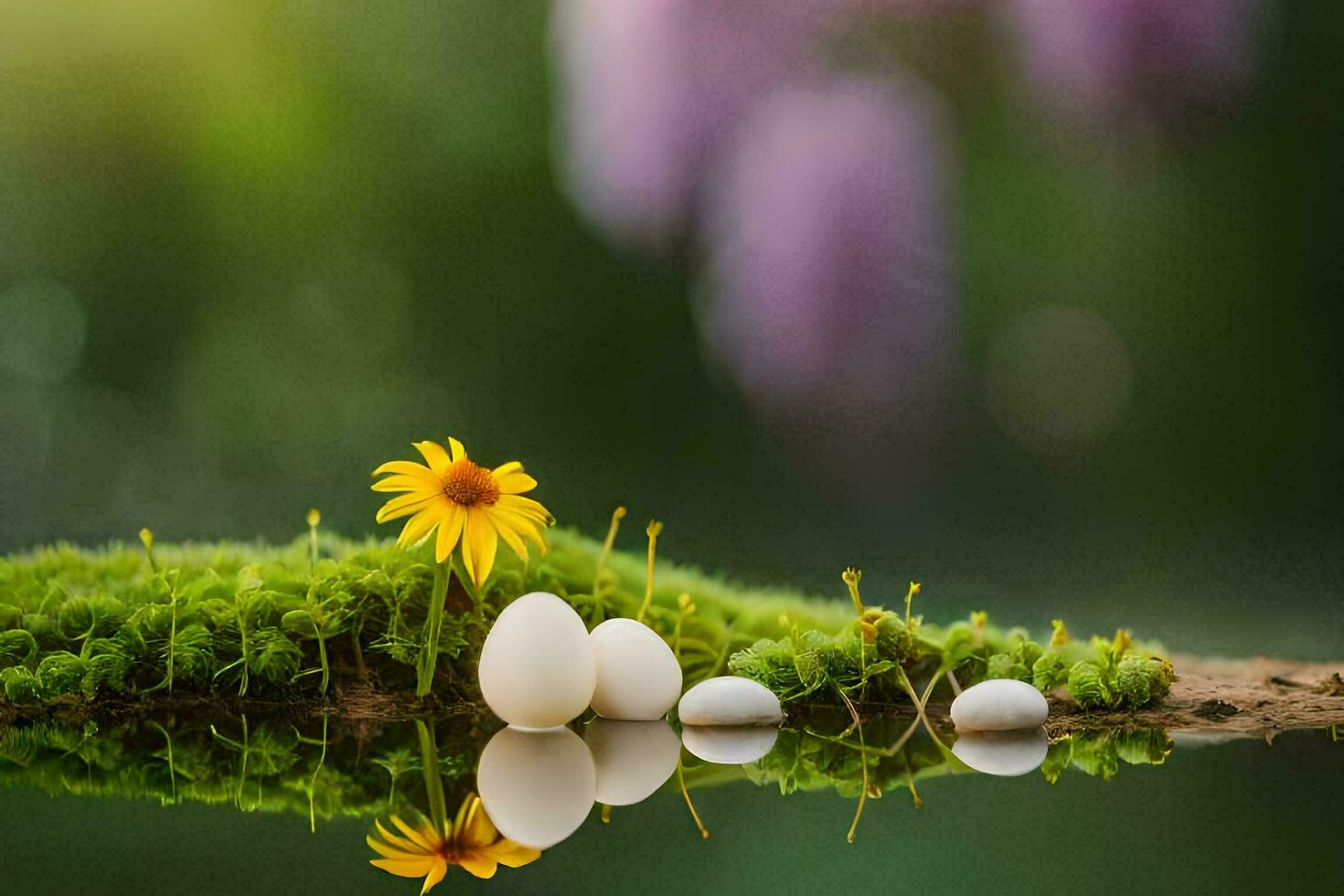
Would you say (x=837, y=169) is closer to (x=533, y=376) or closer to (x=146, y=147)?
(x=533, y=376)

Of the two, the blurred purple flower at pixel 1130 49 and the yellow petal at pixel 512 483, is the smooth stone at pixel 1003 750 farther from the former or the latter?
the blurred purple flower at pixel 1130 49

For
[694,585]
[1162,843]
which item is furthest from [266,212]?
[1162,843]

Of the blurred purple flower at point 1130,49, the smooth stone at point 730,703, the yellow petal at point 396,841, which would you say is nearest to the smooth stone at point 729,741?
the smooth stone at point 730,703

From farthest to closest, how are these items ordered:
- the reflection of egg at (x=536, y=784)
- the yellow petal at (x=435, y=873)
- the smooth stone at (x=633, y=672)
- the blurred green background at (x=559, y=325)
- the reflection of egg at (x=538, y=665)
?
the blurred green background at (x=559, y=325) < the smooth stone at (x=633, y=672) < the reflection of egg at (x=538, y=665) < the reflection of egg at (x=536, y=784) < the yellow petal at (x=435, y=873)

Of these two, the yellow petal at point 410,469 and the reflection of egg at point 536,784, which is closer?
the reflection of egg at point 536,784

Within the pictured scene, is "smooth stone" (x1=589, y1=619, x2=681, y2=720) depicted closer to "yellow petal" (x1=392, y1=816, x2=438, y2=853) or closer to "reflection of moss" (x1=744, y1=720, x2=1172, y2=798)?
"reflection of moss" (x1=744, y1=720, x2=1172, y2=798)

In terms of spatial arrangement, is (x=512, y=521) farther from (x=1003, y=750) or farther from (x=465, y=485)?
(x=1003, y=750)

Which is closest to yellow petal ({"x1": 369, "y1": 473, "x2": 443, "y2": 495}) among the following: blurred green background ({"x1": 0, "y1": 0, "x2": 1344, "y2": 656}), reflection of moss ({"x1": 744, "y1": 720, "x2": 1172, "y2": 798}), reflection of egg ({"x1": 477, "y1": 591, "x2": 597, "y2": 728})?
→ reflection of egg ({"x1": 477, "y1": 591, "x2": 597, "y2": 728})
